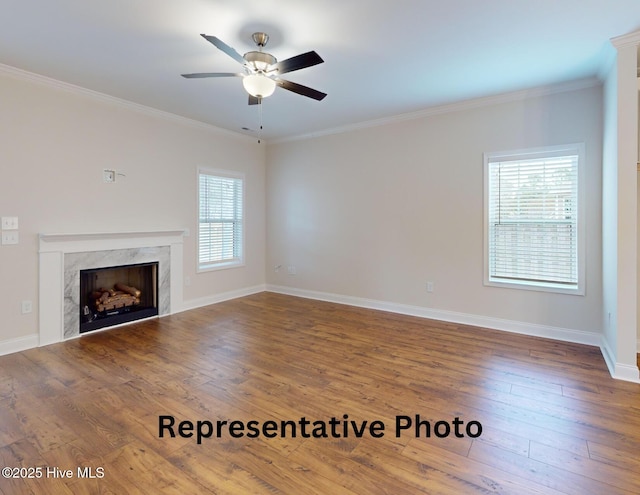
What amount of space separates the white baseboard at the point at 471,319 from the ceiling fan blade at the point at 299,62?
3448 mm

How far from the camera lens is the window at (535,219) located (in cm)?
370

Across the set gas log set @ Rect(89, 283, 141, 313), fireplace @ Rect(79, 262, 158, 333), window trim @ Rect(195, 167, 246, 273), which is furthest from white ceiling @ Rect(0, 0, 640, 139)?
gas log set @ Rect(89, 283, 141, 313)

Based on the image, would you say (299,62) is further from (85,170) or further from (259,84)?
(85,170)

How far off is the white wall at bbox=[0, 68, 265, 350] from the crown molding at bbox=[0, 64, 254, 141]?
13mm

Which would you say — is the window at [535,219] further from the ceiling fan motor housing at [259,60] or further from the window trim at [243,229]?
the window trim at [243,229]

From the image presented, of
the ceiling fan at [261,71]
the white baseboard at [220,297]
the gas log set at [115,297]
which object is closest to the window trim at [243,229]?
the white baseboard at [220,297]

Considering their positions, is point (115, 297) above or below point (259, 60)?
below

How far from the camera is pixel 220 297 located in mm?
5562

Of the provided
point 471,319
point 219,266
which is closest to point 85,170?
point 219,266

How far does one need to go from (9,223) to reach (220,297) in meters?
2.83

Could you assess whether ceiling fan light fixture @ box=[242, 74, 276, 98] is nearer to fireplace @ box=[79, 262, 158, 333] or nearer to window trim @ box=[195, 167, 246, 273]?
window trim @ box=[195, 167, 246, 273]

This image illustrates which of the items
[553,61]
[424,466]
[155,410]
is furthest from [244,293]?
[553,61]

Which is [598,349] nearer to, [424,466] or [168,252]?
[424,466]

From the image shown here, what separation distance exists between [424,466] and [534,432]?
0.83 meters
